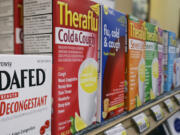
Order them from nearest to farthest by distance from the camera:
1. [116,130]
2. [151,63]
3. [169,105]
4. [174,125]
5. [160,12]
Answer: [116,130], [151,63], [169,105], [174,125], [160,12]

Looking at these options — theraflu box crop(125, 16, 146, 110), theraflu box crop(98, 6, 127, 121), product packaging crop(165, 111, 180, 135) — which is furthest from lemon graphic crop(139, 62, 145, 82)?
product packaging crop(165, 111, 180, 135)

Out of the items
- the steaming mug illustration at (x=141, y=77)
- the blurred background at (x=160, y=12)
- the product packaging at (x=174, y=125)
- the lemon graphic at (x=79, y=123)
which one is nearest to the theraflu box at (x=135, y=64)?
the steaming mug illustration at (x=141, y=77)

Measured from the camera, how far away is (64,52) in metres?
0.43

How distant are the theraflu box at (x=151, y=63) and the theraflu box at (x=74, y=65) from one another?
1.09ft

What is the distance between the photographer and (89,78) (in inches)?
20.1

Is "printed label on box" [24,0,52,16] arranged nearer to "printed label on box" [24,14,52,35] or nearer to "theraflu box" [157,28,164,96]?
"printed label on box" [24,14,52,35]

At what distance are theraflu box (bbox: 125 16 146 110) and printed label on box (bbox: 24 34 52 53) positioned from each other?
324 millimetres

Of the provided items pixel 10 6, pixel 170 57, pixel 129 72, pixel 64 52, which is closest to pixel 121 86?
pixel 129 72

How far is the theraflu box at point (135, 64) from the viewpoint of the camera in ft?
2.21

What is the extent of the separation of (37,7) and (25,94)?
8.0 inches

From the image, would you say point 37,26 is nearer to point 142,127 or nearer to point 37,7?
point 37,7

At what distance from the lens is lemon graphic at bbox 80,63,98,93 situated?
49 centimetres

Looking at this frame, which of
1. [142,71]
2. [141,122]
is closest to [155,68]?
[142,71]

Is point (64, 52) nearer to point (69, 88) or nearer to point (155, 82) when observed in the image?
point (69, 88)
